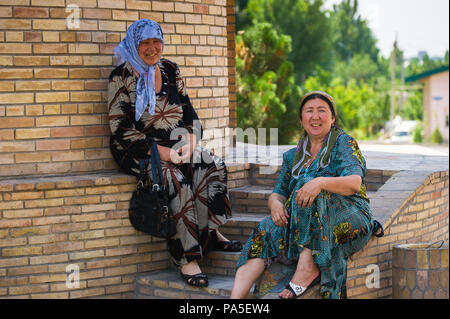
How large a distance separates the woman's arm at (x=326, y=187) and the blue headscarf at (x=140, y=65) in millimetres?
1410

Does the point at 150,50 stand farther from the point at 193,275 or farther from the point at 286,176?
the point at 193,275

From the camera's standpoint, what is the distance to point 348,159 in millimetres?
4715

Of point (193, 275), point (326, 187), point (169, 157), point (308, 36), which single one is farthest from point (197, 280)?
point (308, 36)

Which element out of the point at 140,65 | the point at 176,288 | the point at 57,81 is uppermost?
the point at 140,65

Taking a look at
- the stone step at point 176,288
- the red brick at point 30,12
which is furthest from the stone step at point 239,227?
the red brick at point 30,12

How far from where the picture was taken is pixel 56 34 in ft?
17.7

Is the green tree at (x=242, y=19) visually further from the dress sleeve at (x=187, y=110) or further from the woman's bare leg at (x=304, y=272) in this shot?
the woman's bare leg at (x=304, y=272)

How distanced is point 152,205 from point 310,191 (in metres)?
1.24

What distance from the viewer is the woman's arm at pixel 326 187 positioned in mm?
4555

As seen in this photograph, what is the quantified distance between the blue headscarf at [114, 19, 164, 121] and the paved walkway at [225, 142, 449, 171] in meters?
1.40

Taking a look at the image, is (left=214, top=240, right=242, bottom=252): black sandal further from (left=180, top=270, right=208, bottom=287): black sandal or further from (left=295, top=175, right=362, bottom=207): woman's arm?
(left=295, top=175, right=362, bottom=207): woman's arm

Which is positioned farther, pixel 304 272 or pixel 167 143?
pixel 167 143

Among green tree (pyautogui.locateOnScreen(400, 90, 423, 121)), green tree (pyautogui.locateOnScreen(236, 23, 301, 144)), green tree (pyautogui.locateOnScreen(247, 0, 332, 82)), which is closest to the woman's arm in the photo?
green tree (pyautogui.locateOnScreen(236, 23, 301, 144))
